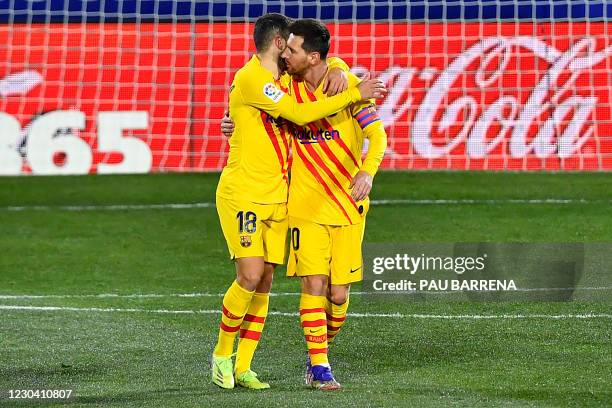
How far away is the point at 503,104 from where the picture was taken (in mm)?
17109

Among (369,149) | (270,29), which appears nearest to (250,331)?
(369,149)

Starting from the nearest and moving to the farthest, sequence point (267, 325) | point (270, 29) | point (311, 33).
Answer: point (311, 33), point (270, 29), point (267, 325)

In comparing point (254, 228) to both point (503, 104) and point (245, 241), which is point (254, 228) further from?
point (503, 104)

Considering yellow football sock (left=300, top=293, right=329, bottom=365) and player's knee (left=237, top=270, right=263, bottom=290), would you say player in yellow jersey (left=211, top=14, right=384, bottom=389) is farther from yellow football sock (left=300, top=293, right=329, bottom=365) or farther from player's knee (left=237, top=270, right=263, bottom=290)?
yellow football sock (left=300, top=293, right=329, bottom=365)

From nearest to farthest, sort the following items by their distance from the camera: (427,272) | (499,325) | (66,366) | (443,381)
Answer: (443,381)
(66,366)
(499,325)
(427,272)

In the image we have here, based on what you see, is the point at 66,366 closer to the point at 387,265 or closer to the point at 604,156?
the point at 387,265

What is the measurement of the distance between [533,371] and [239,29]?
11.0m

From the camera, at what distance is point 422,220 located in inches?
539

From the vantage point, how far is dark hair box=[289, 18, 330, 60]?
22.6 ft

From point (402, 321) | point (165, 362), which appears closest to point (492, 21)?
point (402, 321)

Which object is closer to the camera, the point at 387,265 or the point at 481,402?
the point at 481,402

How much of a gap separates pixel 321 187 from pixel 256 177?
34 cm

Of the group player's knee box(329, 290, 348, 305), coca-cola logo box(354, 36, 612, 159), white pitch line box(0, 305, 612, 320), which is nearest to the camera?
player's knee box(329, 290, 348, 305)

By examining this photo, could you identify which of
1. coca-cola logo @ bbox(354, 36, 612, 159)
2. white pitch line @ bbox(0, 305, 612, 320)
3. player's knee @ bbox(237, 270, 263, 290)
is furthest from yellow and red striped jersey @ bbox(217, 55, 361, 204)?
coca-cola logo @ bbox(354, 36, 612, 159)
